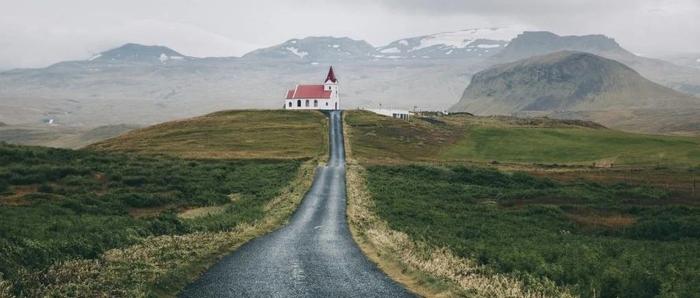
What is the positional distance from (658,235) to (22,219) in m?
41.0

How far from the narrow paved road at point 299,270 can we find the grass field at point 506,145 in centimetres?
6329

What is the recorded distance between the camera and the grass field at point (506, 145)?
4230 inches

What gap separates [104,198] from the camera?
50812 mm

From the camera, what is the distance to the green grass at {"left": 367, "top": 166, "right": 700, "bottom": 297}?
21859 mm

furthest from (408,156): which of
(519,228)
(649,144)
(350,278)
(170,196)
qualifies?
(350,278)

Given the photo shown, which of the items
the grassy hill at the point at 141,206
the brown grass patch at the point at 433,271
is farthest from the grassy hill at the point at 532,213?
the grassy hill at the point at 141,206

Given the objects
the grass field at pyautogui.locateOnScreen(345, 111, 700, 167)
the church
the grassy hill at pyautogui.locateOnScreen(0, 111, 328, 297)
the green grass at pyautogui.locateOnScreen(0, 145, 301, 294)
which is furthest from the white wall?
the green grass at pyautogui.locateOnScreen(0, 145, 301, 294)

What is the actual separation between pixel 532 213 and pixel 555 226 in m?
6.07

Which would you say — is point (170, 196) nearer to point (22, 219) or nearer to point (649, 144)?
point (22, 219)

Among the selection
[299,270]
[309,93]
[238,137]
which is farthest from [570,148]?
[299,270]

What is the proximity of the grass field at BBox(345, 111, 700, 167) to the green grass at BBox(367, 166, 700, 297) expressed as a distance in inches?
1158

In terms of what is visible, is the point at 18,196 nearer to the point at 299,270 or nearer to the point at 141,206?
the point at 141,206

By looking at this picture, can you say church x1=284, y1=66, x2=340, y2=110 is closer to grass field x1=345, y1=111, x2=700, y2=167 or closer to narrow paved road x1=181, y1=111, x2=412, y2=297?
grass field x1=345, y1=111, x2=700, y2=167

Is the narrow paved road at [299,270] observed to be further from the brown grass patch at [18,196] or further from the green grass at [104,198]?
the brown grass patch at [18,196]
